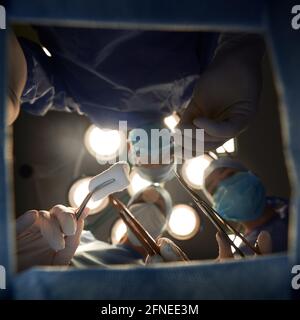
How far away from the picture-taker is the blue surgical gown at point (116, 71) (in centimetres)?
70

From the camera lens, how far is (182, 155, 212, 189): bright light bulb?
128cm

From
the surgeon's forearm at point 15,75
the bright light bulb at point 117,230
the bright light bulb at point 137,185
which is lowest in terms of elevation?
the bright light bulb at point 117,230

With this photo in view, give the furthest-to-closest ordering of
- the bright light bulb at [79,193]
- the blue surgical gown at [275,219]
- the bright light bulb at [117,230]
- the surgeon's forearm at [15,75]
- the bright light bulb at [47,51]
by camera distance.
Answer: the bright light bulb at [117,230] < the bright light bulb at [79,193] < the blue surgical gown at [275,219] < the bright light bulb at [47,51] < the surgeon's forearm at [15,75]

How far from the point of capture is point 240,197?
38.4 inches

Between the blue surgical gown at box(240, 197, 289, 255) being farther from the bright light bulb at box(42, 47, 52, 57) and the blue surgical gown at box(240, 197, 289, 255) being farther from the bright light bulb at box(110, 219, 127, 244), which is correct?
the bright light bulb at box(42, 47, 52, 57)

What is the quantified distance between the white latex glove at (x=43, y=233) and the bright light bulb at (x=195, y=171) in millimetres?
618

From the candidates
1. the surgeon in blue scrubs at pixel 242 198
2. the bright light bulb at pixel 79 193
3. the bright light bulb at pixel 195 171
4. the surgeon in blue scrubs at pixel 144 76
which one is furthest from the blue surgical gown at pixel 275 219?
the bright light bulb at pixel 79 193

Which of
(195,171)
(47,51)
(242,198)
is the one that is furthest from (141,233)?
(47,51)

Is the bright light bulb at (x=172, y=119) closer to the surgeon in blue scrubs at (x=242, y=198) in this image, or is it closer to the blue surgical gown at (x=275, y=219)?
the surgeon in blue scrubs at (x=242, y=198)

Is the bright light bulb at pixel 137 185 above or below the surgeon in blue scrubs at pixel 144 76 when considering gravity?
below

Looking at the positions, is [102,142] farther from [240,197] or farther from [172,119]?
[240,197]

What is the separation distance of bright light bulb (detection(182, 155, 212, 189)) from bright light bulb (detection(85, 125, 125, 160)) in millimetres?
262

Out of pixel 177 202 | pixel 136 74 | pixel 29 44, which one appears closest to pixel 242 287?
pixel 136 74
